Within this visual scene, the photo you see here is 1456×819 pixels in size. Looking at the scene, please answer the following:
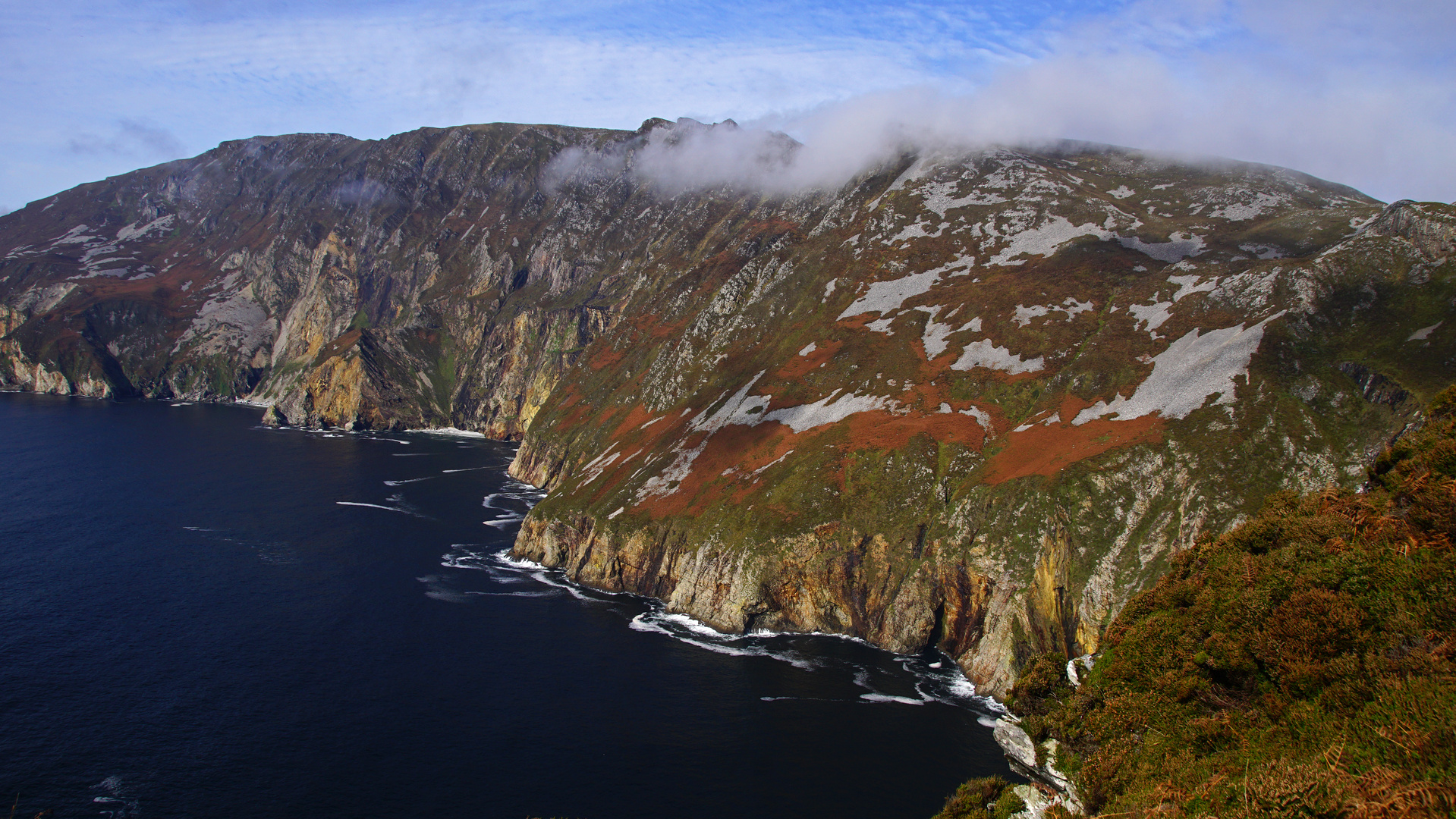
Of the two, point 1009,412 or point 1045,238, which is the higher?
point 1045,238

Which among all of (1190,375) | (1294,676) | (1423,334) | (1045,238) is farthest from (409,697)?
Answer: (1045,238)

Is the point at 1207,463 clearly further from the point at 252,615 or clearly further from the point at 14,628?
the point at 14,628

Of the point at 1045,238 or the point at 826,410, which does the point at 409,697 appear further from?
the point at 1045,238

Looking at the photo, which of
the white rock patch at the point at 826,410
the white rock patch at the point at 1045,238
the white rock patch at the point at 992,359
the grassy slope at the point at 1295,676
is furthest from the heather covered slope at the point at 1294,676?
the white rock patch at the point at 1045,238

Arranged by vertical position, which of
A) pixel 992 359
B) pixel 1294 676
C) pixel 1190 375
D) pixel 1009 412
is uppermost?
pixel 992 359

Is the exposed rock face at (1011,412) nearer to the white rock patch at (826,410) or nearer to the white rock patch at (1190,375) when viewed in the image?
the white rock patch at (1190,375)

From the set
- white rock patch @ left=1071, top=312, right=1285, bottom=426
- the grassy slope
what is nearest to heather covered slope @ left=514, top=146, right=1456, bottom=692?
white rock patch @ left=1071, top=312, right=1285, bottom=426
